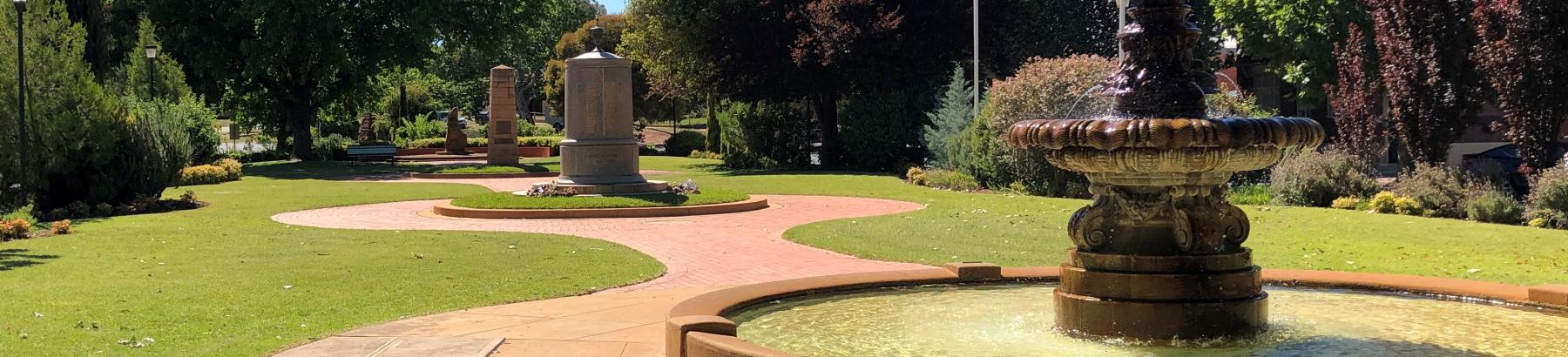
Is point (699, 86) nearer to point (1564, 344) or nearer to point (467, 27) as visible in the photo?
point (467, 27)

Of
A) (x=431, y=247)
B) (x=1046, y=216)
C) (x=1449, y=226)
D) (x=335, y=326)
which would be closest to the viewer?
(x=335, y=326)

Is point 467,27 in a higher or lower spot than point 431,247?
higher

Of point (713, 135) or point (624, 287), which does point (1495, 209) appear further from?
point (713, 135)

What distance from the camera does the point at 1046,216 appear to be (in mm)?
17969

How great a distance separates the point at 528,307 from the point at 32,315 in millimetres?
3183

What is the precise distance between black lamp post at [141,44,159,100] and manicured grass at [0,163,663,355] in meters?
17.1

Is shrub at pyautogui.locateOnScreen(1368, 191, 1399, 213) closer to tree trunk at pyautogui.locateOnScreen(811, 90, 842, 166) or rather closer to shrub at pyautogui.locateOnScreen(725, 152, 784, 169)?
tree trunk at pyautogui.locateOnScreen(811, 90, 842, 166)

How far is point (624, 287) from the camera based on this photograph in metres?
10.7

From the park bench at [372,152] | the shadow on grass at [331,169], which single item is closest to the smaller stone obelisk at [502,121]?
the shadow on grass at [331,169]

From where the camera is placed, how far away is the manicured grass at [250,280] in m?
8.20

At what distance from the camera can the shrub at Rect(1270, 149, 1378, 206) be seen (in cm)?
2019

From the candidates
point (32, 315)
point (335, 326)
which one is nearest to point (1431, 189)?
point (335, 326)

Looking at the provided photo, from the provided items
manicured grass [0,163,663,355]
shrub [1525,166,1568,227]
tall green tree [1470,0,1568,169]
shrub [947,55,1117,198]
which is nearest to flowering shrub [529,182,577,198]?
manicured grass [0,163,663,355]

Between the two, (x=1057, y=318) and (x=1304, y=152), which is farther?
(x=1304, y=152)
